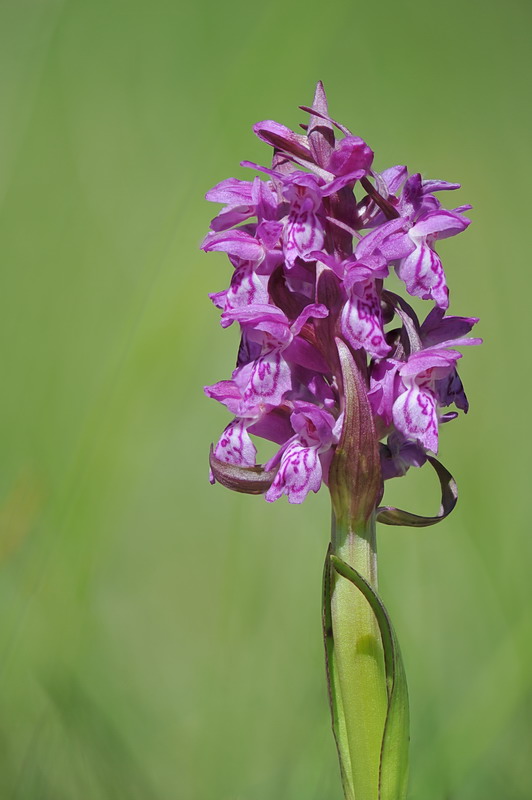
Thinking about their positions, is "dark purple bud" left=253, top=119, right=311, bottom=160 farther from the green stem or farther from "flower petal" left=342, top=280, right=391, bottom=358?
the green stem

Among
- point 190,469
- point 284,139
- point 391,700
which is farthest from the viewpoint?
point 190,469

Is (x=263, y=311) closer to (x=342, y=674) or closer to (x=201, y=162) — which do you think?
(x=342, y=674)

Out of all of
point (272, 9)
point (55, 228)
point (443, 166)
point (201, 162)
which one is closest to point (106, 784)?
point (201, 162)

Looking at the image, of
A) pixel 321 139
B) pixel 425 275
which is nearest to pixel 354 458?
pixel 425 275

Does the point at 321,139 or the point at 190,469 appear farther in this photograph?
the point at 190,469

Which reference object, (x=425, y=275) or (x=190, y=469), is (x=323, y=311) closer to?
(x=425, y=275)

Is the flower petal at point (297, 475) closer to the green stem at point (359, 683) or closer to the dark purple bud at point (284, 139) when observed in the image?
the green stem at point (359, 683)

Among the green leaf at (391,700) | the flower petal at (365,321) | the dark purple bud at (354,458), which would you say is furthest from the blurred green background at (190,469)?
the flower petal at (365,321)
